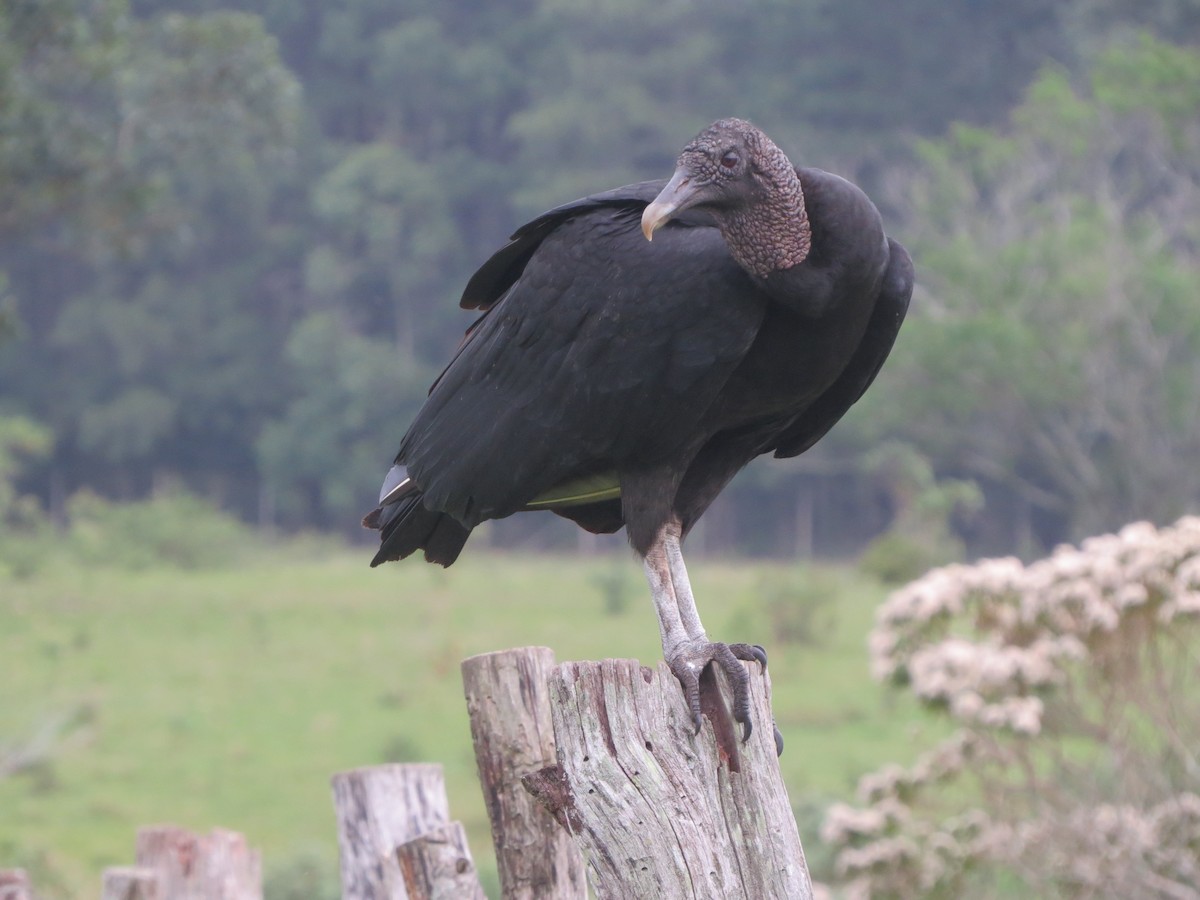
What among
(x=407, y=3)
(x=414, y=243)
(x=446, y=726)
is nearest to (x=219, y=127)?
(x=446, y=726)

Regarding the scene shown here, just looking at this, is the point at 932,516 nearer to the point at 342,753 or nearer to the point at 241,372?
the point at 342,753

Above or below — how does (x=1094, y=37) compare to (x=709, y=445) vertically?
above

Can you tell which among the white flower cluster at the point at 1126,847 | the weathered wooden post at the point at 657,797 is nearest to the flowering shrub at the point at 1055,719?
the white flower cluster at the point at 1126,847

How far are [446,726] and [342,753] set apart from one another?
111cm

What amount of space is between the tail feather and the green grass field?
4.54 metres

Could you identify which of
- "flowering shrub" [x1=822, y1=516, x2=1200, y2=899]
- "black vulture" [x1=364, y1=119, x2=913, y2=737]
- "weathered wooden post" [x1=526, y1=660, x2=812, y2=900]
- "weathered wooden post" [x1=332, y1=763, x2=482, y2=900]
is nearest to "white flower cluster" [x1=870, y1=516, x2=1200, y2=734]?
"flowering shrub" [x1=822, y1=516, x2=1200, y2=899]

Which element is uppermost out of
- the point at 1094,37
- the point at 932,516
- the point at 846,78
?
the point at 846,78

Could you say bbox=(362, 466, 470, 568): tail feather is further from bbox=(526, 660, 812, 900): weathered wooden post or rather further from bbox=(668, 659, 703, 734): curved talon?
bbox=(526, 660, 812, 900): weathered wooden post

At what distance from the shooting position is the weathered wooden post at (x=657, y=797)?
253cm

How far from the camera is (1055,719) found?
6.05 m

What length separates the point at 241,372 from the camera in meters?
30.6

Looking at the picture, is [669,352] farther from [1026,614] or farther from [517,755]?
[1026,614]

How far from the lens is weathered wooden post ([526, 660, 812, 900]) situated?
253 cm

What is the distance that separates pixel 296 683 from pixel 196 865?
32.1ft
